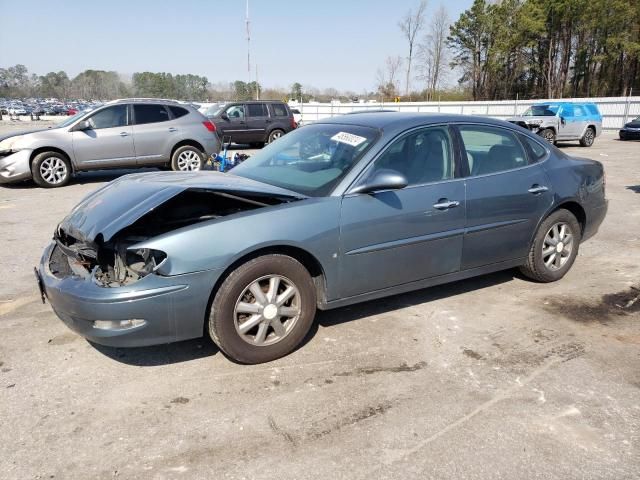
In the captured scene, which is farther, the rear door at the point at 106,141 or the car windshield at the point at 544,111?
the car windshield at the point at 544,111

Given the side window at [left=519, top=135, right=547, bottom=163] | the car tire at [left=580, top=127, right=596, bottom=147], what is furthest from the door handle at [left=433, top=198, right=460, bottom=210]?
the car tire at [left=580, top=127, right=596, bottom=147]

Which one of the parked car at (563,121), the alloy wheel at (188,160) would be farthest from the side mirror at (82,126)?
the parked car at (563,121)

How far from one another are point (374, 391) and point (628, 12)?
51319mm

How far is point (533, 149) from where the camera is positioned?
15.4 ft

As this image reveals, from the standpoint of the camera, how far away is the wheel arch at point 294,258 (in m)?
3.14

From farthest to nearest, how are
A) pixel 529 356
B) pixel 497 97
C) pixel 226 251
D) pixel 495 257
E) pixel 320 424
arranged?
pixel 497 97, pixel 495 257, pixel 529 356, pixel 226 251, pixel 320 424

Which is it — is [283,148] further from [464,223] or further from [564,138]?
[564,138]

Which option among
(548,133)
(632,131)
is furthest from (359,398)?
(632,131)

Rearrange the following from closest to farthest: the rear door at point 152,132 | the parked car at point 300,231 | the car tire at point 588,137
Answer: the parked car at point 300,231 → the rear door at point 152,132 → the car tire at point 588,137

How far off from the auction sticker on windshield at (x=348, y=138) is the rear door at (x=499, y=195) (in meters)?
0.89

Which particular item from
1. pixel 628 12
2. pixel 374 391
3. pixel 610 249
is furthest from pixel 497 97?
pixel 374 391

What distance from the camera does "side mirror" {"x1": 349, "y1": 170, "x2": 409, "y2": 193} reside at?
11.4 feet

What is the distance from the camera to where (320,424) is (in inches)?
107

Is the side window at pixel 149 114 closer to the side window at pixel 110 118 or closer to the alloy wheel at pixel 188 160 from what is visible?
the side window at pixel 110 118
